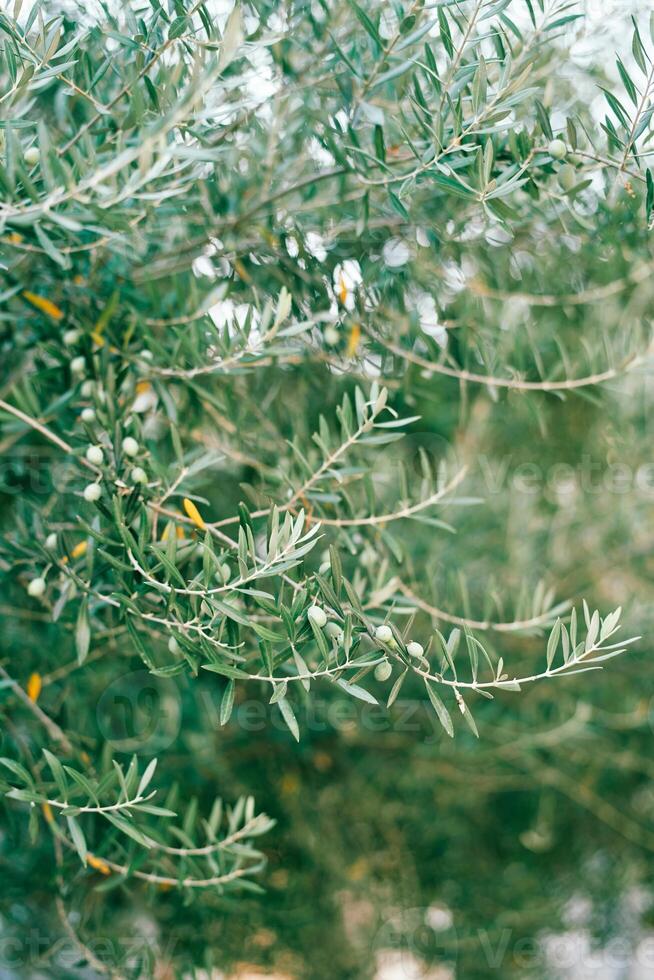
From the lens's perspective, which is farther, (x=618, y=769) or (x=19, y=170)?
(x=618, y=769)

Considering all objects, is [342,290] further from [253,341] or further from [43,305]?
[43,305]

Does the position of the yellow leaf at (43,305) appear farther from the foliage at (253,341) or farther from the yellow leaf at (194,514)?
the yellow leaf at (194,514)

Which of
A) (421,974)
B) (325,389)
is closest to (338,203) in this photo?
(325,389)

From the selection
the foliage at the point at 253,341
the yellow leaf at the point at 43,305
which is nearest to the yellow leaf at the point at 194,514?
the foliage at the point at 253,341

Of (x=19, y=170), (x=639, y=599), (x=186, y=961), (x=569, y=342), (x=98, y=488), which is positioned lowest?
(x=639, y=599)

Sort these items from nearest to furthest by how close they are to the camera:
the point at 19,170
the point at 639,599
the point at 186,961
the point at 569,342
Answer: the point at 19,170 < the point at 186,961 < the point at 569,342 < the point at 639,599

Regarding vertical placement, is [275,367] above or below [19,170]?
below

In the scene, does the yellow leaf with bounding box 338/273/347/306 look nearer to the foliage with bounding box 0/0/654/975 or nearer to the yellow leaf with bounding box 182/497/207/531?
the foliage with bounding box 0/0/654/975

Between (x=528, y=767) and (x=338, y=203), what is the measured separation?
1.39 metres

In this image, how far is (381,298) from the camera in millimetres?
1290

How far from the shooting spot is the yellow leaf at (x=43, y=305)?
3.81 feet

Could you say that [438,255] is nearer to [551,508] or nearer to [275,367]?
[275,367]

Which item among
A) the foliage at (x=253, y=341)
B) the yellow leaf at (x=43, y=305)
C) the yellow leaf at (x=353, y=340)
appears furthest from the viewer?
the yellow leaf at (x=353, y=340)

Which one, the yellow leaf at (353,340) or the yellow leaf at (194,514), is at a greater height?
the yellow leaf at (194,514)
